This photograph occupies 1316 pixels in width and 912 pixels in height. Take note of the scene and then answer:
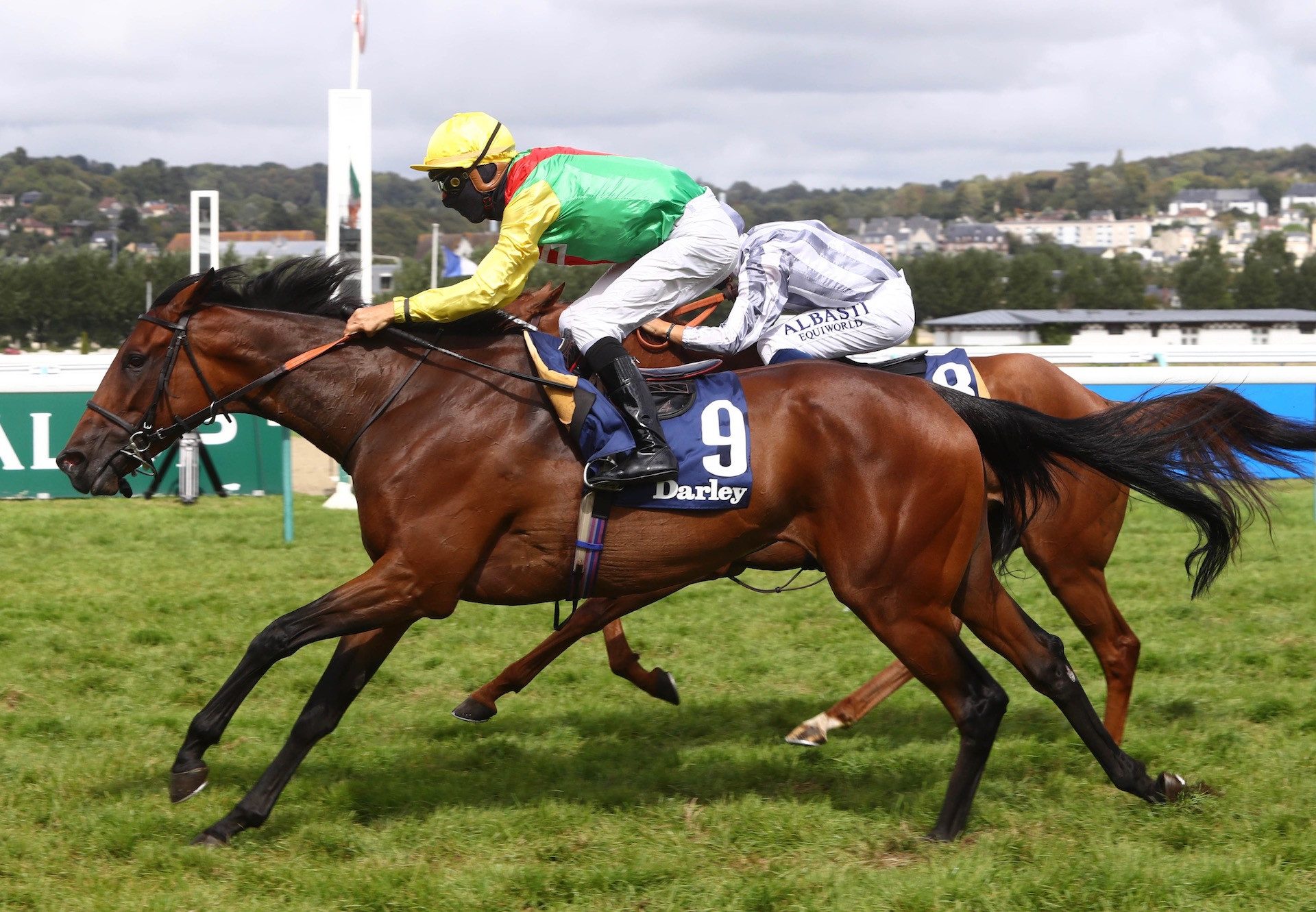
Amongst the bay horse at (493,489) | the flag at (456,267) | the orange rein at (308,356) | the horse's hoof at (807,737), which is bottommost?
the horse's hoof at (807,737)

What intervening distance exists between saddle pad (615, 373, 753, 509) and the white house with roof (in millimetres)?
51401

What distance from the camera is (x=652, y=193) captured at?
13.5 feet

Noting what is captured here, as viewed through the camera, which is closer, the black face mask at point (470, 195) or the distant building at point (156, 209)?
the black face mask at point (470, 195)

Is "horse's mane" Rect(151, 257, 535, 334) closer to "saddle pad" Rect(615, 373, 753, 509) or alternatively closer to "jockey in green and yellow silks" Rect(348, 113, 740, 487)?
"jockey in green and yellow silks" Rect(348, 113, 740, 487)

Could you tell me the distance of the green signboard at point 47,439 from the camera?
1000 cm

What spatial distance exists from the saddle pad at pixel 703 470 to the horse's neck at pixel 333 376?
1.84ft

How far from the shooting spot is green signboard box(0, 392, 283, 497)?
32.8 feet

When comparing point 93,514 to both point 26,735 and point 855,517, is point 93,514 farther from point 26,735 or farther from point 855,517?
point 855,517

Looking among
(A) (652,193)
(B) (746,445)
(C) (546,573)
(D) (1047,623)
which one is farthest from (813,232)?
(D) (1047,623)

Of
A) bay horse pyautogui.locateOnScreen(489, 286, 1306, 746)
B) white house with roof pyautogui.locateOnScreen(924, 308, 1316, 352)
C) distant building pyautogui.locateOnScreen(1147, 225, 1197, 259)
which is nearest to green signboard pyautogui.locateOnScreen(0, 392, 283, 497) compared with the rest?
bay horse pyautogui.locateOnScreen(489, 286, 1306, 746)

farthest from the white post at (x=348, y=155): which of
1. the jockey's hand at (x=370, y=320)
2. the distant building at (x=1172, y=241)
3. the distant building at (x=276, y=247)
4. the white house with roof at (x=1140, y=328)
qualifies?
the distant building at (x=1172, y=241)

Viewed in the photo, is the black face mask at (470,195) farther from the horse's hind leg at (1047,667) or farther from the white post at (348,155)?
the white post at (348,155)

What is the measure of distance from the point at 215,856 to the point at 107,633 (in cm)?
278

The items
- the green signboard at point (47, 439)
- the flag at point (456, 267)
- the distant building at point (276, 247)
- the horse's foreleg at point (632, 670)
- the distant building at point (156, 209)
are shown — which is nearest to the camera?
the horse's foreleg at point (632, 670)
